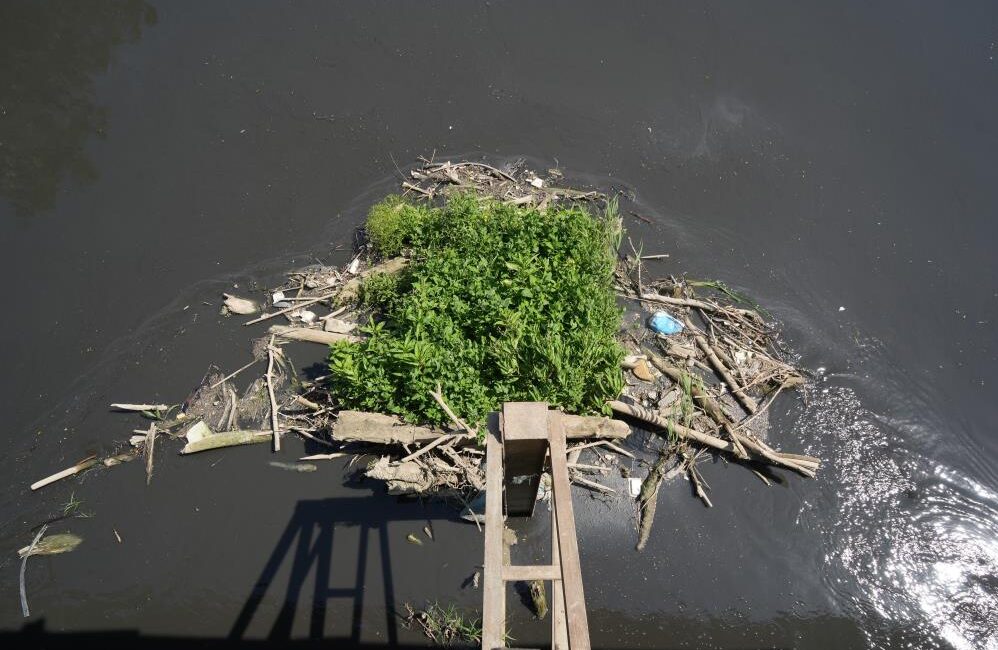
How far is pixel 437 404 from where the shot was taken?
19.6ft

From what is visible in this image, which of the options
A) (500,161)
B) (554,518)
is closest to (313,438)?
(554,518)

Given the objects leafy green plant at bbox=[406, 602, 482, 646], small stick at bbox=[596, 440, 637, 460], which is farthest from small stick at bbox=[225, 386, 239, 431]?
small stick at bbox=[596, 440, 637, 460]

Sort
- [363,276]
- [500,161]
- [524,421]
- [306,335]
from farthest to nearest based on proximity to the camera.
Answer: [500,161], [363,276], [306,335], [524,421]

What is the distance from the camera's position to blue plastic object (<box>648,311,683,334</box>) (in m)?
7.27

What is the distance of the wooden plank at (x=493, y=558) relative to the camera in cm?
309

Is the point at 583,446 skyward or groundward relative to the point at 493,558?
skyward

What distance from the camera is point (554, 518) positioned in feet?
13.0

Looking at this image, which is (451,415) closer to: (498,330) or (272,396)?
(498,330)

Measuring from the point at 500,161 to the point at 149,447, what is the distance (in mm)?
6086

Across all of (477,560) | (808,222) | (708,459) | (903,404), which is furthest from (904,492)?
(477,560)

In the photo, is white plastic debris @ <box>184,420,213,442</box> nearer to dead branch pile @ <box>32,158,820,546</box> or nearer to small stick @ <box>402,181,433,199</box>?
dead branch pile @ <box>32,158,820,546</box>

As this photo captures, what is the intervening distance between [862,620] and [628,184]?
6.09 metres

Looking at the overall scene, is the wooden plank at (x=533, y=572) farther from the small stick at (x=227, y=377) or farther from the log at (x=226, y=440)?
the small stick at (x=227, y=377)

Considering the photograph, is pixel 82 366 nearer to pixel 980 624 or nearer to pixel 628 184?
pixel 628 184
